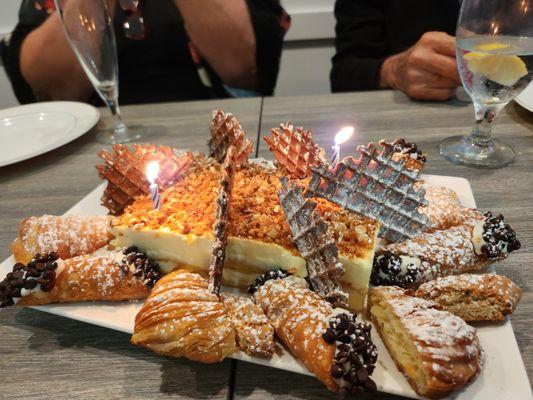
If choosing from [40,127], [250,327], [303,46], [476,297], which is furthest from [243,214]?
[303,46]

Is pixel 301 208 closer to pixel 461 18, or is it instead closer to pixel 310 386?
pixel 310 386

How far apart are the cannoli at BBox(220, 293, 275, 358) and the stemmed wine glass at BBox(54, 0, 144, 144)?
1.36m

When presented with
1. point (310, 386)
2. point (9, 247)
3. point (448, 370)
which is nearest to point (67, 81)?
point (9, 247)

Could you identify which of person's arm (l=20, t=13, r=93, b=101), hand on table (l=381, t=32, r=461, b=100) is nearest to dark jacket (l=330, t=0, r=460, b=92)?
hand on table (l=381, t=32, r=461, b=100)

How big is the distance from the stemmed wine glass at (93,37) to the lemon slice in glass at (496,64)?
1.43 m

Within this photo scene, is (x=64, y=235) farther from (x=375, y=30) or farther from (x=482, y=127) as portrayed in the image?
(x=375, y=30)

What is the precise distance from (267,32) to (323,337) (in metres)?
2.37

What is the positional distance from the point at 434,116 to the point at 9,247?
1.83 metres

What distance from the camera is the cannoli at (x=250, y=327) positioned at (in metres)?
0.78

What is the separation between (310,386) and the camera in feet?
2.53

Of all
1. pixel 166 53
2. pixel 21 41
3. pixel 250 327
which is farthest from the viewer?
pixel 166 53

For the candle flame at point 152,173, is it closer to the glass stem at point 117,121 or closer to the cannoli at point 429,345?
the cannoli at point 429,345

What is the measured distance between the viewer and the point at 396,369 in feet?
2.48

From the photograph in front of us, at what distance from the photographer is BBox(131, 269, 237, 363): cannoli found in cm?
77
